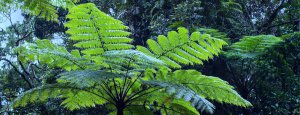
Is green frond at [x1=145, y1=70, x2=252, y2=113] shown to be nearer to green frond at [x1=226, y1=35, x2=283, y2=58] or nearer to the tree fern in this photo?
the tree fern

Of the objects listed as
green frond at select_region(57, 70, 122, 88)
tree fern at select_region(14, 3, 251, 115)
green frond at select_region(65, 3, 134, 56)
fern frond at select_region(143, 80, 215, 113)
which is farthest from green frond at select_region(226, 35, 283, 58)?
green frond at select_region(57, 70, 122, 88)

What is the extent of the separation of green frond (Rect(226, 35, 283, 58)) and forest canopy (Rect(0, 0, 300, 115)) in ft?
0.04

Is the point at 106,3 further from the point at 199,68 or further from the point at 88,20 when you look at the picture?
the point at 88,20

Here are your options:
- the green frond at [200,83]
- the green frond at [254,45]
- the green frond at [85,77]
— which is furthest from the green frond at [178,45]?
the green frond at [254,45]

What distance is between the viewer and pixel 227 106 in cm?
514

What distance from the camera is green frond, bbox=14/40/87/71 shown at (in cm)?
193

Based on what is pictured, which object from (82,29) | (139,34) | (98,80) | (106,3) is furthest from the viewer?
(106,3)

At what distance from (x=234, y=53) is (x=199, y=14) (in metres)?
1.85

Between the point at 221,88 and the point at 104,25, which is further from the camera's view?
the point at 104,25

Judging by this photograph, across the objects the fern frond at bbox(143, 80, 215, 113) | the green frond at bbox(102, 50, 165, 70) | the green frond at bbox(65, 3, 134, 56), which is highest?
the green frond at bbox(65, 3, 134, 56)

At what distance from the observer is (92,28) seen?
2164 mm

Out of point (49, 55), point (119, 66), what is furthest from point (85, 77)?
point (49, 55)

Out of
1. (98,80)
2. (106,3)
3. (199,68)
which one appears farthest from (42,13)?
(106,3)

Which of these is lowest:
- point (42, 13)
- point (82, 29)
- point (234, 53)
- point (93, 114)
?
point (93, 114)
